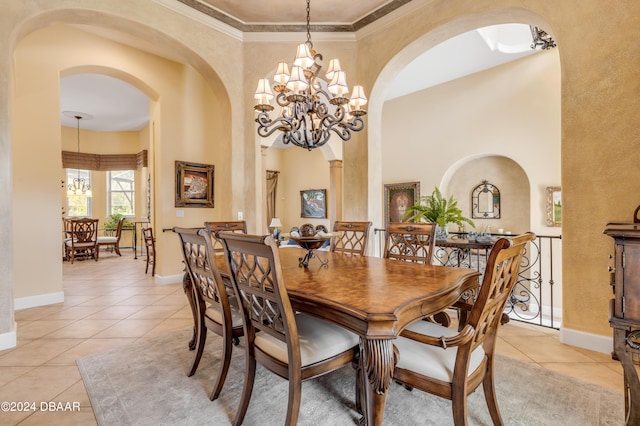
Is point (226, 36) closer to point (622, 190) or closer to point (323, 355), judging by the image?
point (323, 355)

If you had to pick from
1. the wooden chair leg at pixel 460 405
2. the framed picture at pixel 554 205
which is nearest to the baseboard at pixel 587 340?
the wooden chair leg at pixel 460 405

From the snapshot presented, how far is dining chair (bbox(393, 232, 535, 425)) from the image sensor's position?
115 centimetres

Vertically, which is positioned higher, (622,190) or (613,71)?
(613,71)

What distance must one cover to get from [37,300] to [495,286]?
187 inches

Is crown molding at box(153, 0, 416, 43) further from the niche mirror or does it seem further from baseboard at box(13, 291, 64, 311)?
the niche mirror

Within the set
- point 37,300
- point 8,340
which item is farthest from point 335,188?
point 8,340

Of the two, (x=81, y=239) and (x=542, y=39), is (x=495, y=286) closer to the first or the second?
(x=542, y=39)

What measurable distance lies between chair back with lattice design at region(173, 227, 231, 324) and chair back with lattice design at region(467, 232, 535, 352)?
4.09 feet

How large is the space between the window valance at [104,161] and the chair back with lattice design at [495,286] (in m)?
9.15

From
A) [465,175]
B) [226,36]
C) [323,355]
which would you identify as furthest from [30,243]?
[465,175]

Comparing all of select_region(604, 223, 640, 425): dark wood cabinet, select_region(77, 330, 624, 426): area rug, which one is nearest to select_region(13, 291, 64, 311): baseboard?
select_region(77, 330, 624, 426): area rug

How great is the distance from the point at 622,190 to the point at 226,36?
14.2ft

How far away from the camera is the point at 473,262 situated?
629 centimetres

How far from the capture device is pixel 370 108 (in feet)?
12.9
